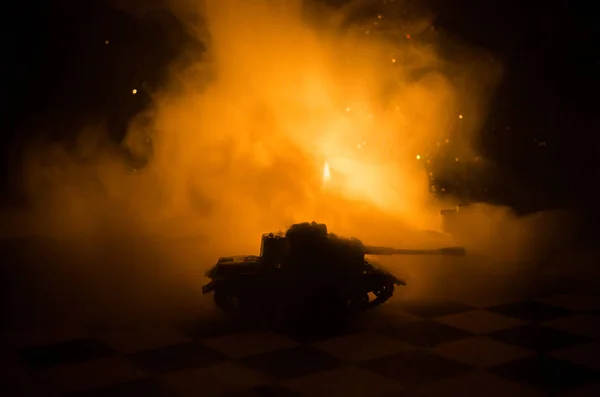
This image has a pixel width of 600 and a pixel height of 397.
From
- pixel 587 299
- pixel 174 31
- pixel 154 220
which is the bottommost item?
pixel 587 299

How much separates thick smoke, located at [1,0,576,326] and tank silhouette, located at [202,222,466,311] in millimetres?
3275

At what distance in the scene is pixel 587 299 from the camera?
8.85 metres

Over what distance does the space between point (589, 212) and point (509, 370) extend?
37.2 ft

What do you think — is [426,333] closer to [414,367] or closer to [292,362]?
[414,367]

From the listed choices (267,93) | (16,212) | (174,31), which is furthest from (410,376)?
(16,212)

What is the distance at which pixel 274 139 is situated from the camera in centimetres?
1266

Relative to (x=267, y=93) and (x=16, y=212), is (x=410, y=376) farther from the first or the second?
(x=16, y=212)

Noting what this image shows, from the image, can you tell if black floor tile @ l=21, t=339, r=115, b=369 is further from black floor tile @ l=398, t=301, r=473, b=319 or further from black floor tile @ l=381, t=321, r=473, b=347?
black floor tile @ l=398, t=301, r=473, b=319

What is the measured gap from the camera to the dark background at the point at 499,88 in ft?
48.2

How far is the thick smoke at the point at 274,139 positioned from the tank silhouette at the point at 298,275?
129 inches

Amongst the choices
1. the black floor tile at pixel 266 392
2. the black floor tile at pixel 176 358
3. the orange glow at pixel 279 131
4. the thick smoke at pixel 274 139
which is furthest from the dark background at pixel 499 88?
the black floor tile at pixel 266 392

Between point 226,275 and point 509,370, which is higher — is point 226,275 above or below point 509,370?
above

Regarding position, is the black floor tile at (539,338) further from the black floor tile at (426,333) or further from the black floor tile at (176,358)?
the black floor tile at (176,358)

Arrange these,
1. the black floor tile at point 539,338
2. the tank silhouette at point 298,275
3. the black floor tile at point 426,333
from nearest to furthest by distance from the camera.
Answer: the black floor tile at point 539,338, the black floor tile at point 426,333, the tank silhouette at point 298,275
